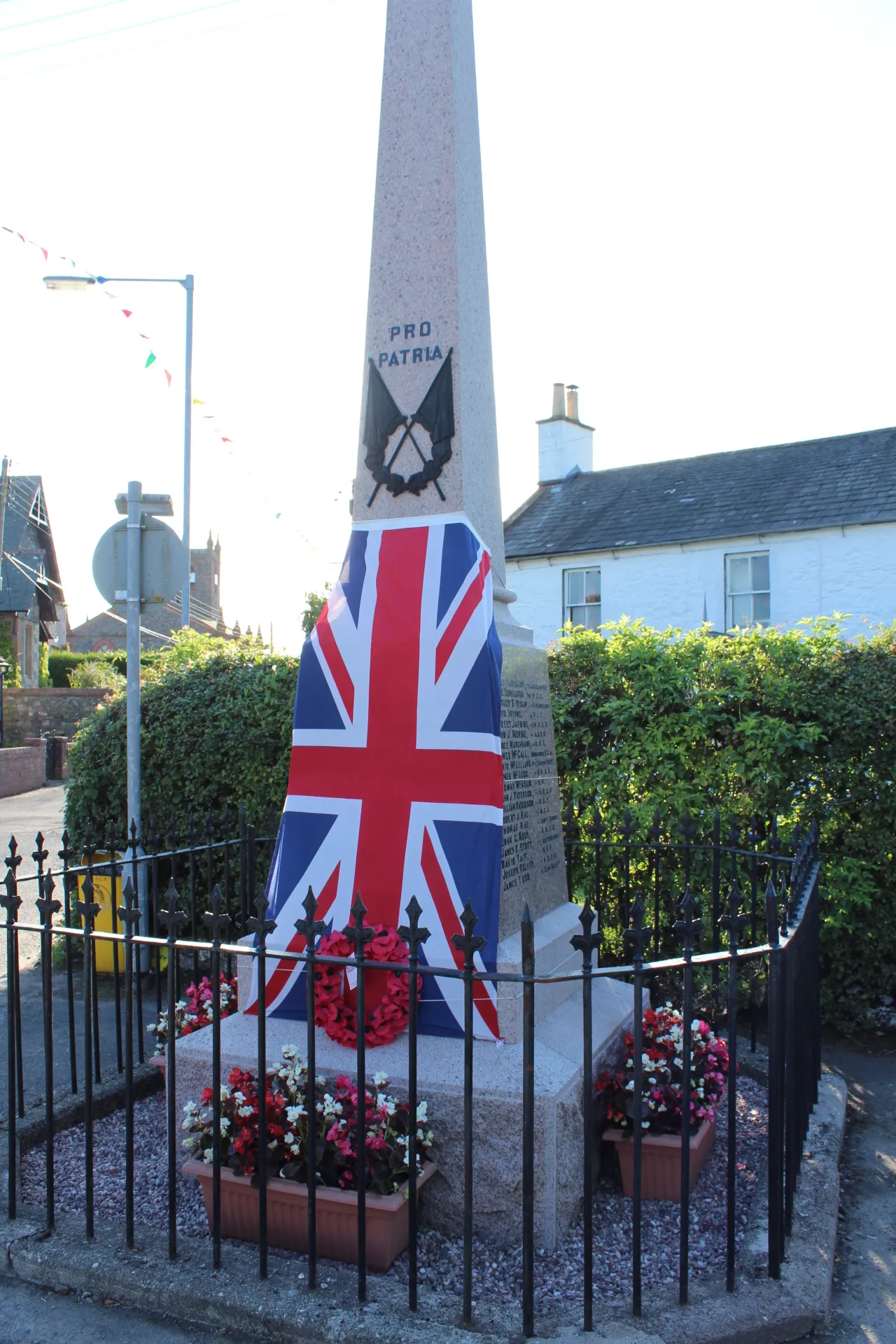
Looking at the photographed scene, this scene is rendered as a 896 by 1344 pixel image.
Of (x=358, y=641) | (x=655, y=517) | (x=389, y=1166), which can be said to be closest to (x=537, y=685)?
(x=358, y=641)

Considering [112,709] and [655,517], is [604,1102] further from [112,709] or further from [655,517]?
[655,517]

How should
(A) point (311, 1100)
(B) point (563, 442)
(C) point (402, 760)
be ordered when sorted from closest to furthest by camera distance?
(A) point (311, 1100)
(C) point (402, 760)
(B) point (563, 442)

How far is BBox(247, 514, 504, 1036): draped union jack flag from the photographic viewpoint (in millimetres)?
3604

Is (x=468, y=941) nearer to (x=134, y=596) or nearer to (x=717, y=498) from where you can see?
(x=134, y=596)

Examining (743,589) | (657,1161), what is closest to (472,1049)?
(657,1161)

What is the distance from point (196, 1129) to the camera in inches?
124

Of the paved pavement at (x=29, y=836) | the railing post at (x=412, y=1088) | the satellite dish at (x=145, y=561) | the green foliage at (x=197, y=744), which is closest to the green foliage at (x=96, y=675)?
the paved pavement at (x=29, y=836)

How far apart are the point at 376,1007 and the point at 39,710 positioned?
88.5ft

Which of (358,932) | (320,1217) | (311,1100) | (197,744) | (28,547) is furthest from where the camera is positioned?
(28,547)

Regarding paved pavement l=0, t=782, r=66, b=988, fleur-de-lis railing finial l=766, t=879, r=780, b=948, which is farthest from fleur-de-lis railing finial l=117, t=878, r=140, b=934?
fleur-de-lis railing finial l=766, t=879, r=780, b=948

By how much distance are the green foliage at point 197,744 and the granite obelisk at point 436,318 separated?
2582mm

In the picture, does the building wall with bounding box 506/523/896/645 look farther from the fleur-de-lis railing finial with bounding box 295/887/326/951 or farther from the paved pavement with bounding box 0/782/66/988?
the fleur-de-lis railing finial with bounding box 295/887/326/951

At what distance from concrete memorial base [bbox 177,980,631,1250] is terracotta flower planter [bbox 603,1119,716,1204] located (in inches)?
9.7

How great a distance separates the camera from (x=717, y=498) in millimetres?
17375
